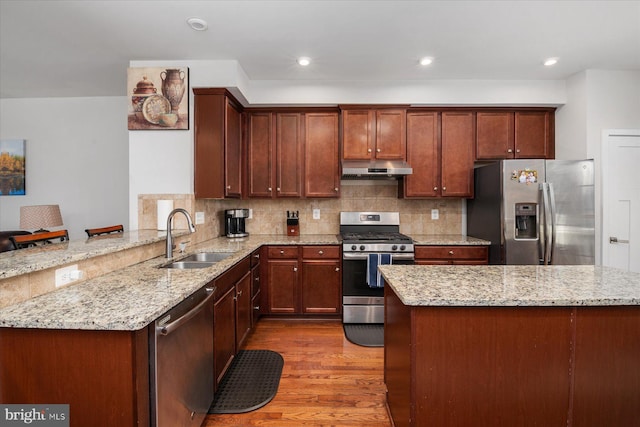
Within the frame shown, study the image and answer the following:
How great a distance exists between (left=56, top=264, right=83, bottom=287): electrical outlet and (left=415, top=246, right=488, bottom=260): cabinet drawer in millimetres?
2839

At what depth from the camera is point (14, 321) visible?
1044 millimetres

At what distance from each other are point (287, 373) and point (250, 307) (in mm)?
740

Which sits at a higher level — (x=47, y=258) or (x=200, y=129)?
(x=200, y=129)

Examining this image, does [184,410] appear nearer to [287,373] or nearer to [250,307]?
[287,373]

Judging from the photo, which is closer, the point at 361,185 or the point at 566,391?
the point at 566,391

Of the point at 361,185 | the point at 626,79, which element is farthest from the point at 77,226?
the point at 626,79

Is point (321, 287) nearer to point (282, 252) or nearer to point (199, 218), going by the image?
point (282, 252)

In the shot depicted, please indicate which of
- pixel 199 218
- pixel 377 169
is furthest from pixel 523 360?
pixel 199 218

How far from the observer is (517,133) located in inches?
134

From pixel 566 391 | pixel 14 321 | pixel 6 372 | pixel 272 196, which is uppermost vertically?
pixel 272 196

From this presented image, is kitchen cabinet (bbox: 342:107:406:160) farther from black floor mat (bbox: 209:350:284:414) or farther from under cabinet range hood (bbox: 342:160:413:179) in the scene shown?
black floor mat (bbox: 209:350:284:414)

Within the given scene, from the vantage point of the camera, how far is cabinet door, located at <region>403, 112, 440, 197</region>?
3.43m

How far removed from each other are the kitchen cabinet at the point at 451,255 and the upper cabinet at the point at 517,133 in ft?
3.67

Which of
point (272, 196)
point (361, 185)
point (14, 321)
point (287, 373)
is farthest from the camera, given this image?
point (361, 185)
